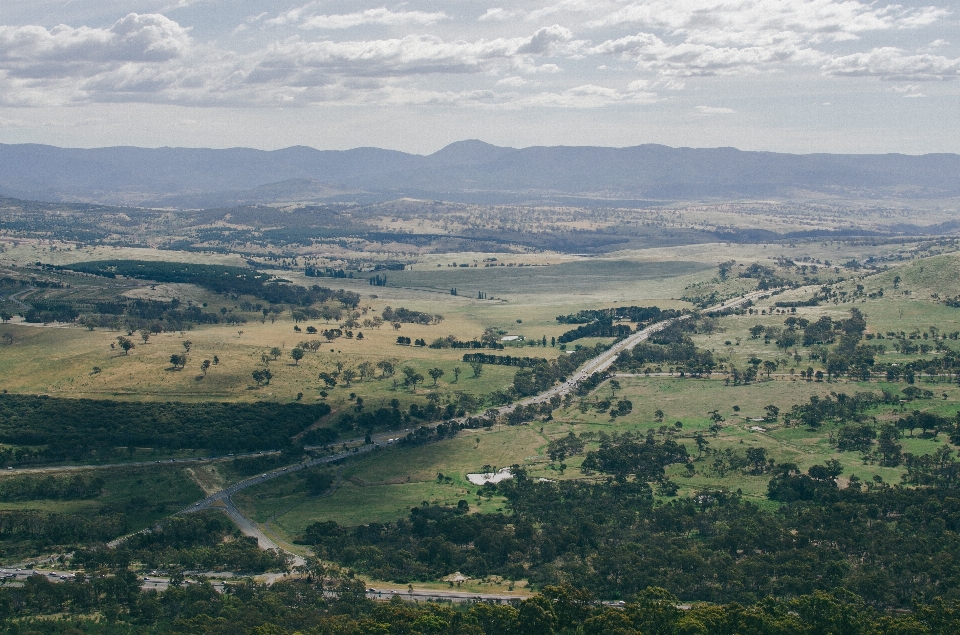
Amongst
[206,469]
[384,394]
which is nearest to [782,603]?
[206,469]

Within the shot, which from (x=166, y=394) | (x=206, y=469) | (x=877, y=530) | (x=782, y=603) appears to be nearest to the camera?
(x=782, y=603)

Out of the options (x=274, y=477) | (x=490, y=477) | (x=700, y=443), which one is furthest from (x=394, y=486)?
(x=700, y=443)

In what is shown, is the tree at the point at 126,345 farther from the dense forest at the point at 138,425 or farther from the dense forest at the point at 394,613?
the dense forest at the point at 394,613

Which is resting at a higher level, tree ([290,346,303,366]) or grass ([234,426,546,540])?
tree ([290,346,303,366])

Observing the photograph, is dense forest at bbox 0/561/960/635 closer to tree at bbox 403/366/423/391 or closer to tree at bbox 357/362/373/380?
tree at bbox 403/366/423/391

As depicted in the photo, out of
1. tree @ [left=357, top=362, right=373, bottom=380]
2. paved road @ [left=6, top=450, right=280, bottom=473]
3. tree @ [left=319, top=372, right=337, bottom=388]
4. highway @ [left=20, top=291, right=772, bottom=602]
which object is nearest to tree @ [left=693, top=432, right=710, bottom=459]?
highway @ [left=20, top=291, right=772, bottom=602]

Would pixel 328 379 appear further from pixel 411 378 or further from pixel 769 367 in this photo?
pixel 769 367

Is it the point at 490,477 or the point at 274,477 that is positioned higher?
the point at 274,477

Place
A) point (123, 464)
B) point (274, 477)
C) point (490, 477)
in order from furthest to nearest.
Answer: point (123, 464)
point (490, 477)
point (274, 477)

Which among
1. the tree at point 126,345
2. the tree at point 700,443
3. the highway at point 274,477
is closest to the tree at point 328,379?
the highway at point 274,477

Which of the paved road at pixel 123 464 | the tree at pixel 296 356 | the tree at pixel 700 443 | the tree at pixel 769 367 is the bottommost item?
the paved road at pixel 123 464

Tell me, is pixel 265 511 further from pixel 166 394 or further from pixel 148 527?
pixel 166 394
